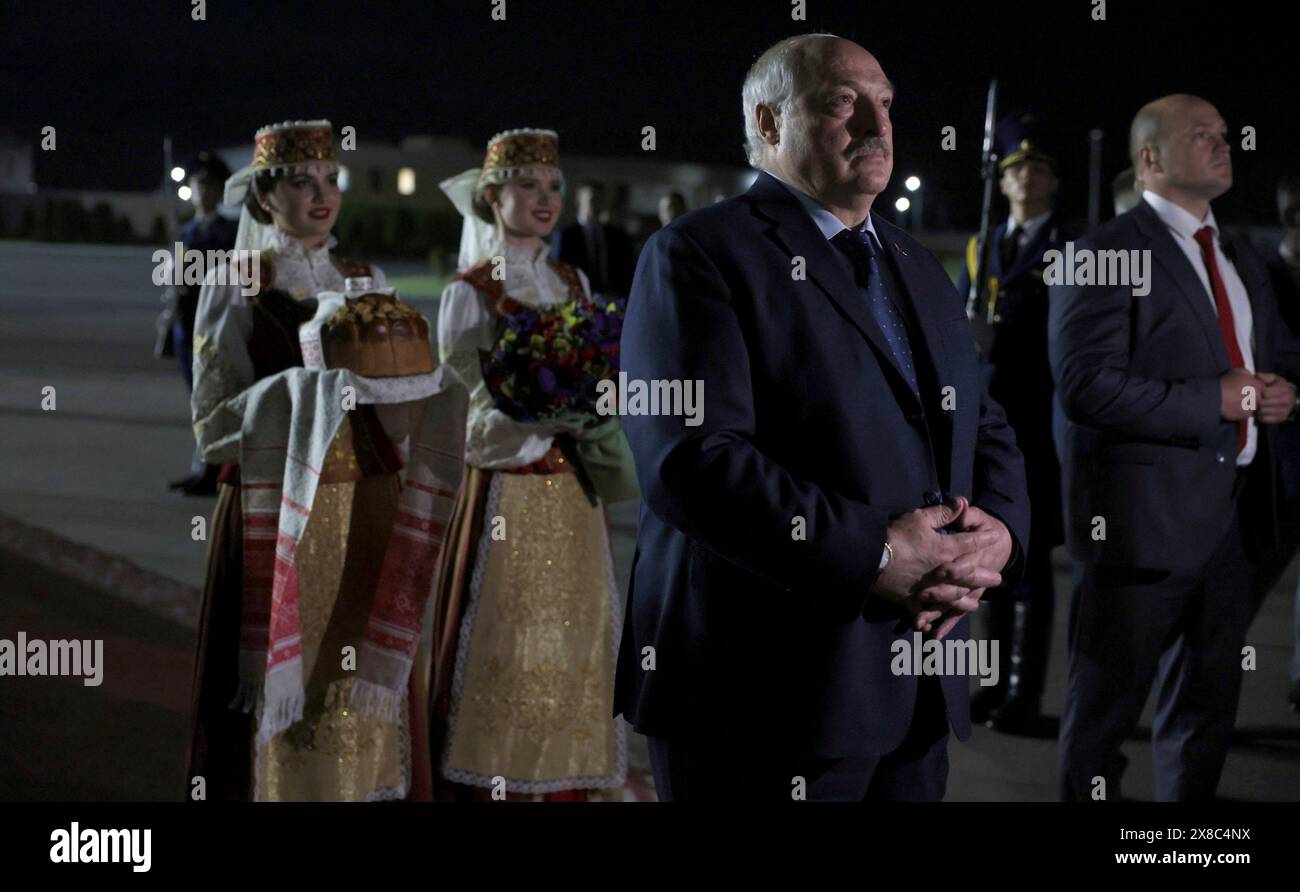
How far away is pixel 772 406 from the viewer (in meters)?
2.16

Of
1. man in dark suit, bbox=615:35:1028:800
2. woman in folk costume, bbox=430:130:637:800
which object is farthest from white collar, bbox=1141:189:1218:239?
man in dark suit, bbox=615:35:1028:800

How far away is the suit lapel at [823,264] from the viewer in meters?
2.17

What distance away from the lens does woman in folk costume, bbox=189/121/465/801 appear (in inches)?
128

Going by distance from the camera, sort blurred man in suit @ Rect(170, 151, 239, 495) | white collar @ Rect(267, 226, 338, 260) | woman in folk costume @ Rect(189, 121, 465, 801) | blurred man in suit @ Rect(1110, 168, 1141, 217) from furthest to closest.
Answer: blurred man in suit @ Rect(170, 151, 239, 495) → blurred man in suit @ Rect(1110, 168, 1141, 217) → white collar @ Rect(267, 226, 338, 260) → woman in folk costume @ Rect(189, 121, 465, 801)

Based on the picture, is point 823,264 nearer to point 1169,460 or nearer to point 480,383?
point 1169,460

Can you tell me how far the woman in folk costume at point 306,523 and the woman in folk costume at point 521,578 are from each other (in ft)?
1.10

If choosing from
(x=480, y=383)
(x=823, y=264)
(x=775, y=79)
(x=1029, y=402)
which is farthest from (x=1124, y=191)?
(x=823, y=264)

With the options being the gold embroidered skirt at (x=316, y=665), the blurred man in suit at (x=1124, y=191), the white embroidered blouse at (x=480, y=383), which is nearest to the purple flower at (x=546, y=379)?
the white embroidered blouse at (x=480, y=383)

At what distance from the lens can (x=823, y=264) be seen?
7.19ft

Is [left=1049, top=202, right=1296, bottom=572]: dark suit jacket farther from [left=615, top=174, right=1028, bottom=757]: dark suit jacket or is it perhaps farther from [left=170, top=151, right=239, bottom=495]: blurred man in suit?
[left=170, top=151, right=239, bottom=495]: blurred man in suit

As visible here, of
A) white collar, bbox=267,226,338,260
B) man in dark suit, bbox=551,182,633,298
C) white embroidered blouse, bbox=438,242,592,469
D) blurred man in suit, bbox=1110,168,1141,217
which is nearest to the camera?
white collar, bbox=267,226,338,260

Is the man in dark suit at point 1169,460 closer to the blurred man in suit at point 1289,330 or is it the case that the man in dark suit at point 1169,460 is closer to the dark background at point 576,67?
the blurred man in suit at point 1289,330
